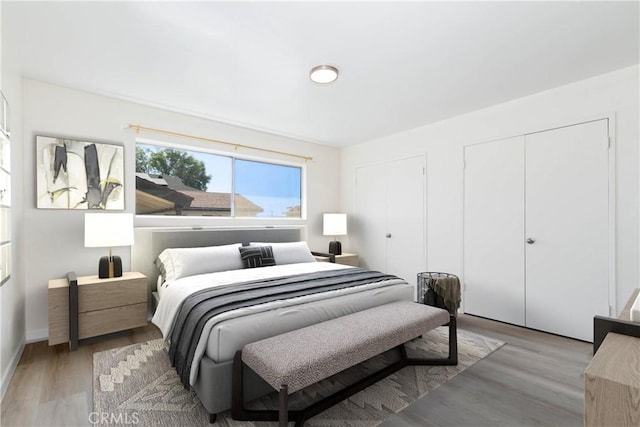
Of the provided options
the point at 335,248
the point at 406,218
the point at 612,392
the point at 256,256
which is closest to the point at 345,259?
the point at 335,248

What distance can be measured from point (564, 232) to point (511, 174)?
2.47ft

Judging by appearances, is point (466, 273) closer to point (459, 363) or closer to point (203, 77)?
point (459, 363)

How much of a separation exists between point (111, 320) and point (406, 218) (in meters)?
3.57

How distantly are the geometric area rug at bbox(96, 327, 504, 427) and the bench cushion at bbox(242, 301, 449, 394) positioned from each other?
327 millimetres

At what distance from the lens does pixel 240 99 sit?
3.25 meters

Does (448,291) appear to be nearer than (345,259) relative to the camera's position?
Yes

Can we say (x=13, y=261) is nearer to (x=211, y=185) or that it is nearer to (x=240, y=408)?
(x=211, y=185)

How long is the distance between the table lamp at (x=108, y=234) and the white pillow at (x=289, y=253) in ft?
4.45

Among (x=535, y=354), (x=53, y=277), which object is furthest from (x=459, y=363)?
(x=53, y=277)

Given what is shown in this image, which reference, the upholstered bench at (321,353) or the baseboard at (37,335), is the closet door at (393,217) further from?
the baseboard at (37,335)

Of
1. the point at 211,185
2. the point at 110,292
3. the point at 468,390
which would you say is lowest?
the point at 468,390

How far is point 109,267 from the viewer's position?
2.93 metres

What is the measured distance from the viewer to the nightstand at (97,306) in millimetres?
2588

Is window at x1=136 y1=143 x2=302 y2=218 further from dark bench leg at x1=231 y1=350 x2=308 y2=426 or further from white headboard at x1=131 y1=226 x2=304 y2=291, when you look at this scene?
dark bench leg at x1=231 y1=350 x2=308 y2=426
